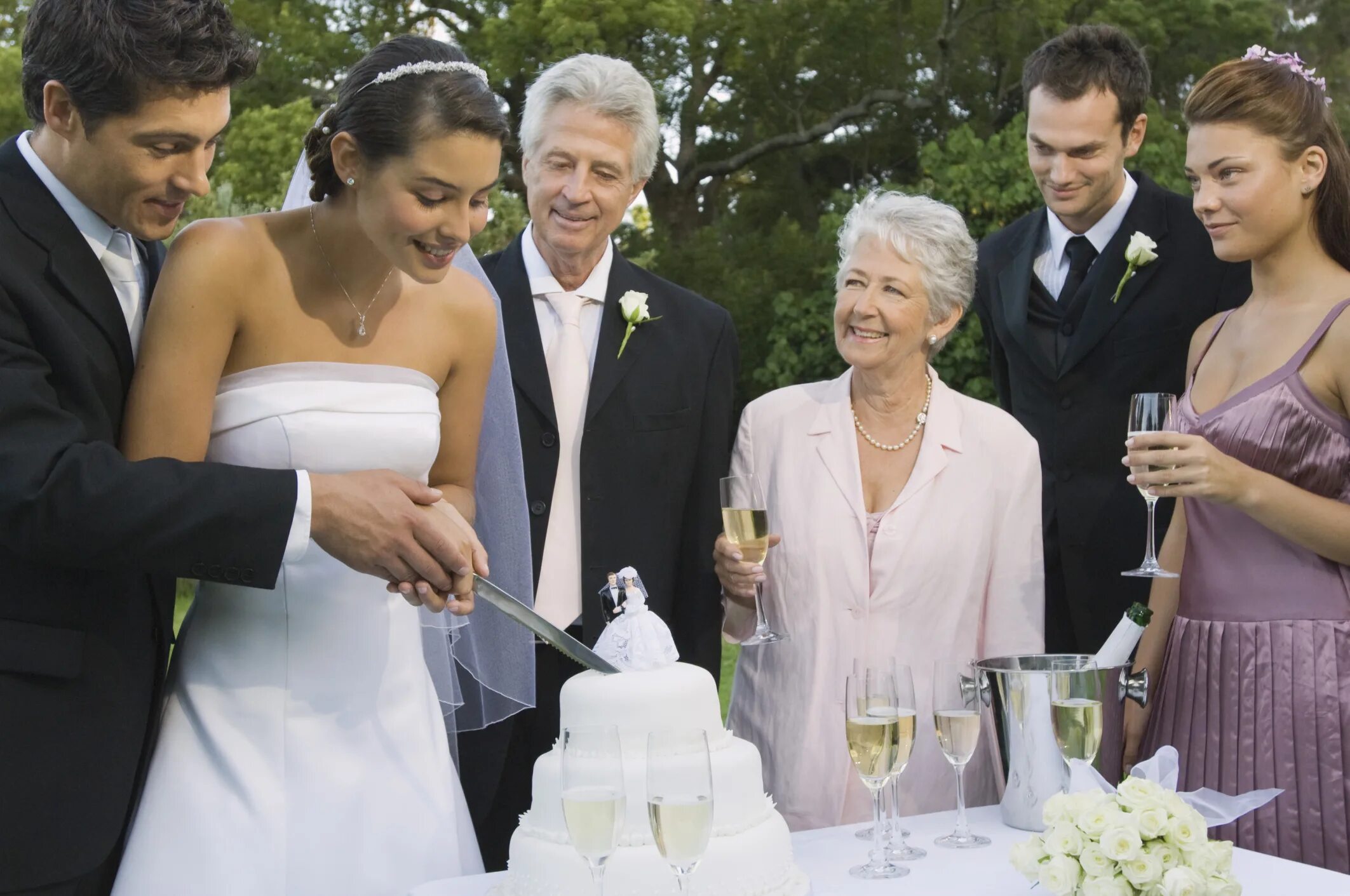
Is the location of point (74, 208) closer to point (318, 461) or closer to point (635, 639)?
point (318, 461)

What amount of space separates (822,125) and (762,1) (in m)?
2.16

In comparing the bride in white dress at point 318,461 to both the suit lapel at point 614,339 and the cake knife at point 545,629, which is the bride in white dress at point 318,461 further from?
the suit lapel at point 614,339

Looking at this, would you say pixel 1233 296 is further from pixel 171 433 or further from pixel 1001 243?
pixel 171 433

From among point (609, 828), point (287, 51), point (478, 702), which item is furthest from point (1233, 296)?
point (287, 51)

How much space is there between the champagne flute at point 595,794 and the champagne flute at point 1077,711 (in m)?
1.17

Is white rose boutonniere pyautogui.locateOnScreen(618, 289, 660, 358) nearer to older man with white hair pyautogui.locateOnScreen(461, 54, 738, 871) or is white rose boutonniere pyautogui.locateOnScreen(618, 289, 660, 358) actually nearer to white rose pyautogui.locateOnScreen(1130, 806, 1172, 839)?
older man with white hair pyautogui.locateOnScreen(461, 54, 738, 871)

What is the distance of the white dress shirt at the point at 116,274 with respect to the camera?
2.82 m

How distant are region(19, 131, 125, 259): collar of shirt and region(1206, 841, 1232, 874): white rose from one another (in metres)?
2.50

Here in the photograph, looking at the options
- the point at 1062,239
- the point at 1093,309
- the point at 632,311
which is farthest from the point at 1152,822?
the point at 1062,239

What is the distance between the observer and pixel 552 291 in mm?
4496

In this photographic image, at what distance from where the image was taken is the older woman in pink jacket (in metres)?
4.06

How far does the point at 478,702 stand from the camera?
12.9ft

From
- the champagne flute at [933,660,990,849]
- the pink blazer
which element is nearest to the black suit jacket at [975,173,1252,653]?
the pink blazer

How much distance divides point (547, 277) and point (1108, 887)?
265 centimetres
